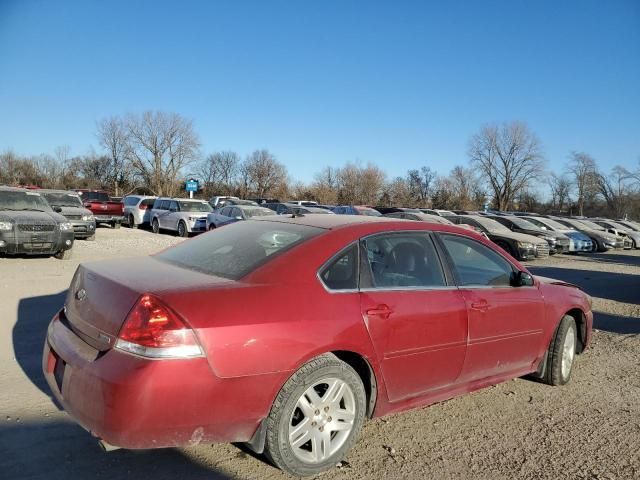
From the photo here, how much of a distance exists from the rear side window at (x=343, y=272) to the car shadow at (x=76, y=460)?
130 cm

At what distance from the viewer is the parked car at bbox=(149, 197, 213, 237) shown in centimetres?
2103

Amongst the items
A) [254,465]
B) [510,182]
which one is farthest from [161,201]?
[510,182]

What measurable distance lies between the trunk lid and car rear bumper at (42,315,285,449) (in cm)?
15

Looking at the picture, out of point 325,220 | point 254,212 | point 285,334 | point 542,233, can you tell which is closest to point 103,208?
point 254,212

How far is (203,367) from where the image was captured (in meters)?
2.48

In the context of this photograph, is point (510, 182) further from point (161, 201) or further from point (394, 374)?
point (394, 374)

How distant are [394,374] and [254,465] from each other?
104 cm

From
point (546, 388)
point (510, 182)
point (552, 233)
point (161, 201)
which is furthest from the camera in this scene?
→ point (510, 182)

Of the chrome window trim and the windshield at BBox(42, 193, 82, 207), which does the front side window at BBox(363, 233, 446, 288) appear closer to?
the chrome window trim

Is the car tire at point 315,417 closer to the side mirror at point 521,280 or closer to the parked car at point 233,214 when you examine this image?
the side mirror at point 521,280

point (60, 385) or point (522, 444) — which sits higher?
point (60, 385)

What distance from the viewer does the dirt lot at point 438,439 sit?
2943 millimetres

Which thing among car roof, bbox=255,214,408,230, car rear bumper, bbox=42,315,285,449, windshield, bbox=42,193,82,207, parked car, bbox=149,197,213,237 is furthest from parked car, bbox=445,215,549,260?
car rear bumper, bbox=42,315,285,449

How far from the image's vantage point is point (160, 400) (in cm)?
240
